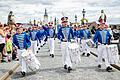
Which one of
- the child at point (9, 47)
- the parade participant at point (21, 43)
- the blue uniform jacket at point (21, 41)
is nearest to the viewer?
the parade participant at point (21, 43)

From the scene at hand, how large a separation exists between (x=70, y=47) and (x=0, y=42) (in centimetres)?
490

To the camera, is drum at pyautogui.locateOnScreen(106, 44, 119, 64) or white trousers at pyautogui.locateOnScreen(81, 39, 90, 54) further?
white trousers at pyautogui.locateOnScreen(81, 39, 90, 54)

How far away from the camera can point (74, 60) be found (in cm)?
1388

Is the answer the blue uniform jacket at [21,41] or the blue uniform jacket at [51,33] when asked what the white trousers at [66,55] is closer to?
the blue uniform jacket at [21,41]

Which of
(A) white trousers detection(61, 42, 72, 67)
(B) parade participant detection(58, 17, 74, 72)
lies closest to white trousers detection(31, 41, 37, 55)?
(B) parade participant detection(58, 17, 74, 72)

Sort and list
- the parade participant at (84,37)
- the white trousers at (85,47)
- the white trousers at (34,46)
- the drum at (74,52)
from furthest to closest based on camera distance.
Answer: the white trousers at (34,46), the parade participant at (84,37), the white trousers at (85,47), the drum at (74,52)

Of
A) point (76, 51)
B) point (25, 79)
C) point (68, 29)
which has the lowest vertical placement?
point (25, 79)

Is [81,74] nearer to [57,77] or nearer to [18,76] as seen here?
[57,77]

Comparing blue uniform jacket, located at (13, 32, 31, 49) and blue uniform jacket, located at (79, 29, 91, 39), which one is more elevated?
blue uniform jacket, located at (79, 29, 91, 39)

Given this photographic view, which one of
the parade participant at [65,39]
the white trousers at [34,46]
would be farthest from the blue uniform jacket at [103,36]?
the white trousers at [34,46]

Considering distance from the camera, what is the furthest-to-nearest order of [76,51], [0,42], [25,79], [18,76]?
[0,42], [76,51], [18,76], [25,79]

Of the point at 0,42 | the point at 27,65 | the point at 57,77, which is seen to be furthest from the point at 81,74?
the point at 0,42

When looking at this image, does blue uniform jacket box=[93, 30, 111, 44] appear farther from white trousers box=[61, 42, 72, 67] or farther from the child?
the child

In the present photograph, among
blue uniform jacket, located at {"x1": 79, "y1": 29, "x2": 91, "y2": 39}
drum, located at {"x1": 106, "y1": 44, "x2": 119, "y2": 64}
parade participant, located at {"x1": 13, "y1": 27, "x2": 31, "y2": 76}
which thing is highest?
blue uniform jacket, located at {"x1": 79, "y1": 29, "x2": 91, "y2": 39}
